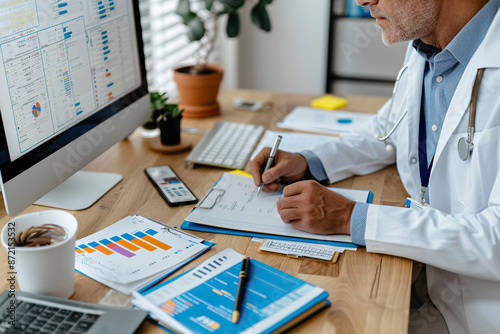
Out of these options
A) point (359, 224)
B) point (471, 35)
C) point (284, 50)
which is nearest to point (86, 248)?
point (359, 224)

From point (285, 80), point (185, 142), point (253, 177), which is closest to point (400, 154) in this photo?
point (253, 177)

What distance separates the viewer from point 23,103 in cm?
104

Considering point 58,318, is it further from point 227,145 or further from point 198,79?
point 198,79

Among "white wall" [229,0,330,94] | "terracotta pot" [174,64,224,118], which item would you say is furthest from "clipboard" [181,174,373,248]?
"white wall" [229,0,330,94]

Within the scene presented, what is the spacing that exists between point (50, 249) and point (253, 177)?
22.7 inches

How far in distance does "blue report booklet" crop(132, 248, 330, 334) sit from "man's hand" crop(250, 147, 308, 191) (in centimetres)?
33

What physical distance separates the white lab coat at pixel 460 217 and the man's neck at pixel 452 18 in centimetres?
11

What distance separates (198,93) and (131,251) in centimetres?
91

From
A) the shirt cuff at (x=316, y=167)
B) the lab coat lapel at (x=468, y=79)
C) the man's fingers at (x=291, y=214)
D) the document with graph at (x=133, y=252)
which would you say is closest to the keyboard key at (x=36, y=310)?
the document with graph at (x=133, y=252)

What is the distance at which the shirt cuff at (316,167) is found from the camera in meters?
1.40

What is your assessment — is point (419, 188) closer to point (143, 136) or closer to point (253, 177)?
point (253, 177)

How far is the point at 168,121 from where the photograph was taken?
1562mm

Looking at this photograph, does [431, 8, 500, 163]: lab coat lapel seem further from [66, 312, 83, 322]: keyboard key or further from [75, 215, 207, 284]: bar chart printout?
[66, 312, 83, 322]: keyboard key

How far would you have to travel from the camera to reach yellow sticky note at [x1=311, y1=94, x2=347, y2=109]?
1949 millimetres
